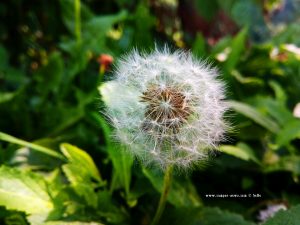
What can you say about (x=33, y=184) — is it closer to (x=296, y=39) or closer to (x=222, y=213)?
(x=222, y=213)

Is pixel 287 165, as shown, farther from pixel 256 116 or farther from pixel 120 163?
pixel 120 163

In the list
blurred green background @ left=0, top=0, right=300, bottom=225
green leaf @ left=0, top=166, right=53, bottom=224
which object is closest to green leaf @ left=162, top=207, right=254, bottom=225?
blurred green background @ left=0, top=0, right=300, bottom=225

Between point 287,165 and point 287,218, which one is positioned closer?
point 287,218

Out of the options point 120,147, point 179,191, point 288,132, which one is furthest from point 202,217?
point 288,132

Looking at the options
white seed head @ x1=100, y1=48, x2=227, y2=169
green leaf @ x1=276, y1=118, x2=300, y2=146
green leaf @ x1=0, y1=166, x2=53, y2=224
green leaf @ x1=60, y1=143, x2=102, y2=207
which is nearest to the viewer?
white seed head @ x1=100, y1=48, x2=227, y2=169

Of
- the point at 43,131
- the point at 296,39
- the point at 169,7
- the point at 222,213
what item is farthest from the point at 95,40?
the point at 169,7

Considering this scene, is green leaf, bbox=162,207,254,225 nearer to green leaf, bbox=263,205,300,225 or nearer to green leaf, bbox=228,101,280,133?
green leaf, bbox=263,205,300,225
